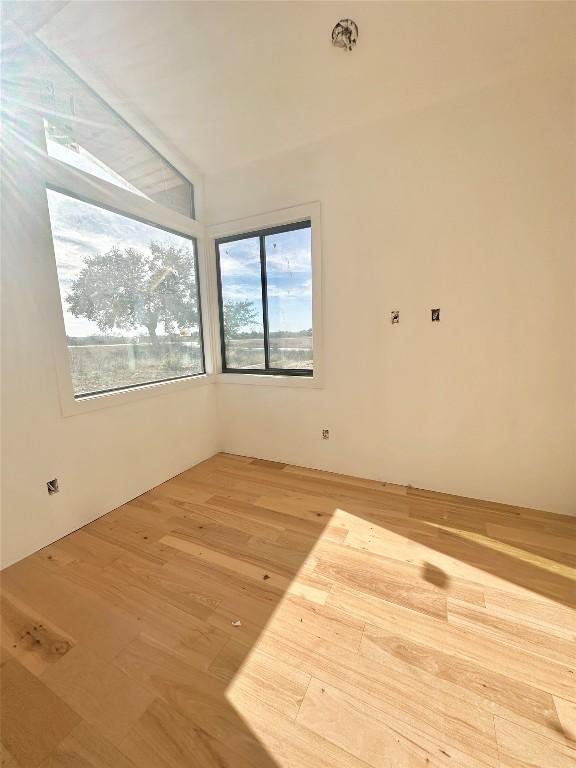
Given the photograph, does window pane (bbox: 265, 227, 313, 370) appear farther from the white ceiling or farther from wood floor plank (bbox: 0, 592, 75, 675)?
wood floor plank (bbox: 0, 592, 75, 675)

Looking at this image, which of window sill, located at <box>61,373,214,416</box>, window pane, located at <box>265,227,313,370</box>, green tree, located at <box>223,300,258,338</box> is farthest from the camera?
green tree, located at <box>223,300,258,338</box>

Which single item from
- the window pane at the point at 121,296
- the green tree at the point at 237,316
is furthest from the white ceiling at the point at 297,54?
the green tree at the point at 237,316

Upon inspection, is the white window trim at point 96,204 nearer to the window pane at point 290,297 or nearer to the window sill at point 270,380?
the window sill at point 270,380

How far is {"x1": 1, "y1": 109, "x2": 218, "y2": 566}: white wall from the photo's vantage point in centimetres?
179

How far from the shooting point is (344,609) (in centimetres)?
147

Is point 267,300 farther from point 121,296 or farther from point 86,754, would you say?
point 86,754

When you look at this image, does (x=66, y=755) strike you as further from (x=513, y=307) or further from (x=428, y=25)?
(x=428, y=25)

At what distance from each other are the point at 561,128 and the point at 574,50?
40cm

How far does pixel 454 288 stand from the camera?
227cm

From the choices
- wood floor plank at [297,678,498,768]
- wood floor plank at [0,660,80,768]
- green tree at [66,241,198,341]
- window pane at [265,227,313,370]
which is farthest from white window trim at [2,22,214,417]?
wood floor plank at [297,678,498,768]

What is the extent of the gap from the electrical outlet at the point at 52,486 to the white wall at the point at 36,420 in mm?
27

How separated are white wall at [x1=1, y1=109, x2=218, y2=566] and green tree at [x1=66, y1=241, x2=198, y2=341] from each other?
270 millimetres

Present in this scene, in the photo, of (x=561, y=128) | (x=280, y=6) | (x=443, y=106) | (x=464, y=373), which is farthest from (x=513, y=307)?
(x=280, y=6)

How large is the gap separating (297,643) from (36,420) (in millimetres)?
1916
